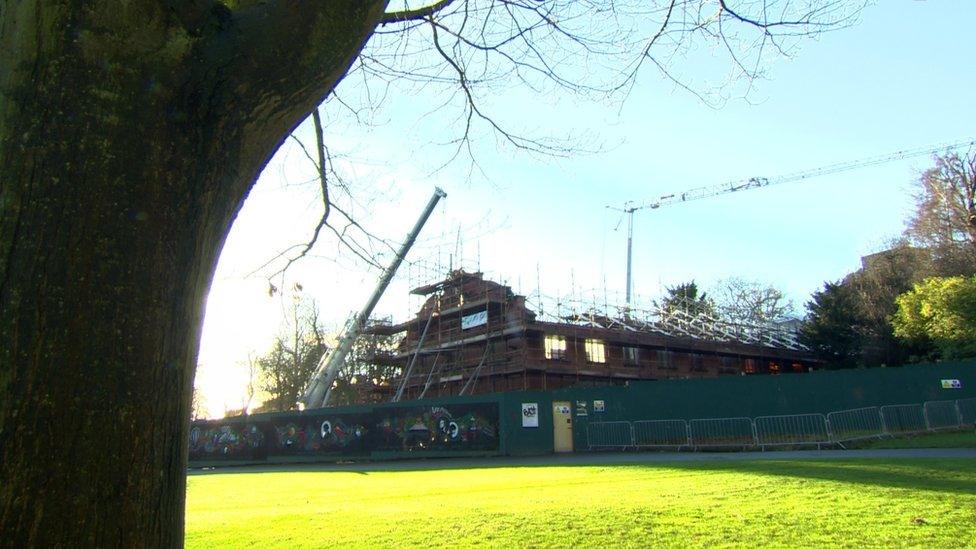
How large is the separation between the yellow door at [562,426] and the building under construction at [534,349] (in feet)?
42.5

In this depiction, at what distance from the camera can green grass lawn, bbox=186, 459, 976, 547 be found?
6.32 metres

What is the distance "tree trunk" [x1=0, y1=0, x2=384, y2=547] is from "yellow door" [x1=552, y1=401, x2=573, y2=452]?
24.1 meters

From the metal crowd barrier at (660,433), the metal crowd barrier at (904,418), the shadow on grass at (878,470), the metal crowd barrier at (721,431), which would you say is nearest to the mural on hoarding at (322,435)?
the metal crowd barrier at (660,433)

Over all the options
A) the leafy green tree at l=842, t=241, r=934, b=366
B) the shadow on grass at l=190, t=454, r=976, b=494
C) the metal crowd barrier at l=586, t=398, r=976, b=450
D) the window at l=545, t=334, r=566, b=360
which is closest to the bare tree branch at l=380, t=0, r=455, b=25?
the shadow on grass at l=190, t=454, r=976, b=494

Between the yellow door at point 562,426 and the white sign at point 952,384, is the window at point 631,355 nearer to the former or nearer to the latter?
the yellow door at point 562,426

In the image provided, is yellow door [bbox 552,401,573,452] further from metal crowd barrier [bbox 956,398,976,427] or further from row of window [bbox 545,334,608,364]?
row of window [bbox 545,334,608,364]

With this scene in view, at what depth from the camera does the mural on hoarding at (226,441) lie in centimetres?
3412

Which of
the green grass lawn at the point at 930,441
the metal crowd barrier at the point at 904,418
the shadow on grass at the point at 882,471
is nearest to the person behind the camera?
the shadow on grass at the point at 882,471

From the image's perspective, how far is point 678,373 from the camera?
49844 mm

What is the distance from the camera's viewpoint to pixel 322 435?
3133cm

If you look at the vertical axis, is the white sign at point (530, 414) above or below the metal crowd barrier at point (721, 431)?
above

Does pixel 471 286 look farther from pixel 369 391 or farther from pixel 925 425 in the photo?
pixel 925 425

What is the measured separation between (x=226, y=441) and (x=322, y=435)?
718 cm

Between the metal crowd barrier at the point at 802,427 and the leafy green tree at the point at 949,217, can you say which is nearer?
the metal crowd barrier at the point at 802,427
